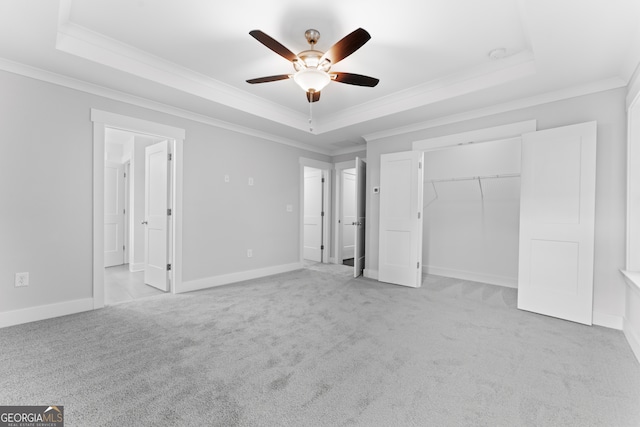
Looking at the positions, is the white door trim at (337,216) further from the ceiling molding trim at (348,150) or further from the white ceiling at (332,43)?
the white ceiling at (332,43)

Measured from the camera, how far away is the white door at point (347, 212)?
6.49 meters

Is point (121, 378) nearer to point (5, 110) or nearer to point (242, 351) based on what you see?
point (242, 351)

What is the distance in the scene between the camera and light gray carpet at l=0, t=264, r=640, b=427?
5.22 ft

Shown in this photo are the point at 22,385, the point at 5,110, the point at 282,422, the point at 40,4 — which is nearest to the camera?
the point at 282,422

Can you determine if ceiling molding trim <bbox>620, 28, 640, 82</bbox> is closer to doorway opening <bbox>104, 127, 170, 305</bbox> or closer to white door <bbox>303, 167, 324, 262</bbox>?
white door <bbox>303, 167, 324, 262</bbox>

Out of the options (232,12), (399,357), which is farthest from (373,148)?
(399,357)

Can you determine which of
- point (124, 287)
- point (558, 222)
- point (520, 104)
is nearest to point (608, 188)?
point (558, 222)

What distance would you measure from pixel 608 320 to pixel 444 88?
2.94 meters

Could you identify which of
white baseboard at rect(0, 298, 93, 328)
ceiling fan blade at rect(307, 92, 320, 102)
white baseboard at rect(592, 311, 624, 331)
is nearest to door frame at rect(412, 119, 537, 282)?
white baseboard at rect(592, 311, 624, 331)

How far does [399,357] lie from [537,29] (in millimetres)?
2711

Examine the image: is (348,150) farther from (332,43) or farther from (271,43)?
(271,43)

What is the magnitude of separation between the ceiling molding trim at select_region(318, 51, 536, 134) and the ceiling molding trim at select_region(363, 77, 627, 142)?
0.63 meters

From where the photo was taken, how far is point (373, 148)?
15.9ft

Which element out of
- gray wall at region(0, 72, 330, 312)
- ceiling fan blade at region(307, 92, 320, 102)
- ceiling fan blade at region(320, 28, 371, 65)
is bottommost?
gray wall at region(0, 72, 330, 312)
